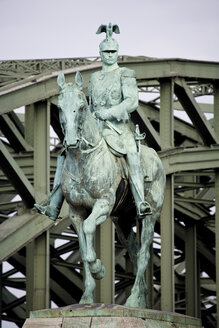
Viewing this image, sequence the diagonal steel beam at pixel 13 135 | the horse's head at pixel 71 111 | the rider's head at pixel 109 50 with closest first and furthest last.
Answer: the horse's head at pixel 71 111, the rider's head at pixel 109 50, the diagonal steel beam at pixel 13 135

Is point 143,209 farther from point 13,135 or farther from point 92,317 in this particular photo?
point 13,135

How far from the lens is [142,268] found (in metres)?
25.0

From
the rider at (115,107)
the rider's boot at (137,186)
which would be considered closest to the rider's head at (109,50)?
the rider at (115,107)

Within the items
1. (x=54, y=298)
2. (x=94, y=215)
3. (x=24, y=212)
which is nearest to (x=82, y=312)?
(x=94, y=215)

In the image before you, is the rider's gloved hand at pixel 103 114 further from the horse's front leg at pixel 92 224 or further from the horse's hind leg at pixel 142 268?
the horse's hind leg at pixel 142 268

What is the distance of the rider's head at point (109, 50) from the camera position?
2528 cm

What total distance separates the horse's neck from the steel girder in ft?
23.6

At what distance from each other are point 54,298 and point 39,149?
1430 cm

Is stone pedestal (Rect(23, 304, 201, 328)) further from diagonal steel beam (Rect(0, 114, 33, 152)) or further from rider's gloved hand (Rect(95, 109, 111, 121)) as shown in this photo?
diagonal steel beam (Rect(0, 114, 33, 152))

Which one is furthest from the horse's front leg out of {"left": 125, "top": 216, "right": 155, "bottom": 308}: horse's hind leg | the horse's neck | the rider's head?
the rider's head

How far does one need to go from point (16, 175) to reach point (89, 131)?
801 centimetres

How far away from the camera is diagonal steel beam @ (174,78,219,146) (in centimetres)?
3453

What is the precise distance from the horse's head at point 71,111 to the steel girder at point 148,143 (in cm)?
786

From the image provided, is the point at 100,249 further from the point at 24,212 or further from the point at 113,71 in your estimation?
the point at 113,71
